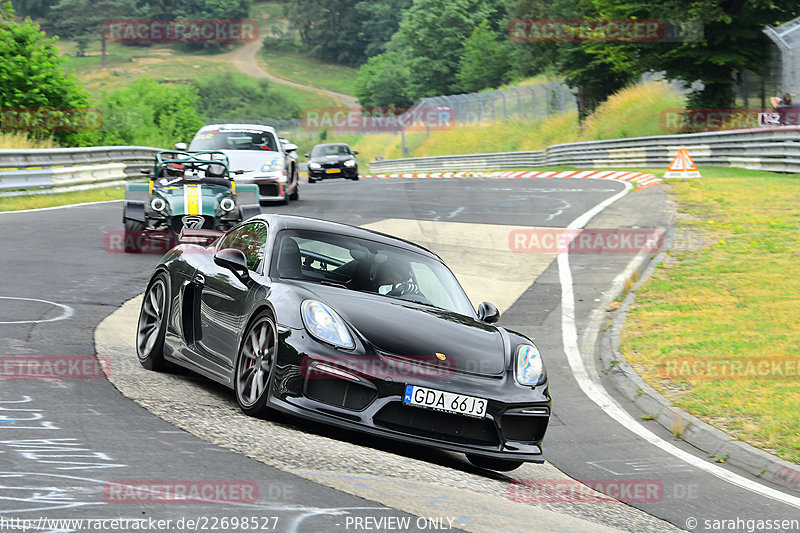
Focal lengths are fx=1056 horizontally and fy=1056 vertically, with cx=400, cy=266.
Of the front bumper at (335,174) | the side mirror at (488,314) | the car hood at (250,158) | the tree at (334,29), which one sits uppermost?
the tree at (334,29)

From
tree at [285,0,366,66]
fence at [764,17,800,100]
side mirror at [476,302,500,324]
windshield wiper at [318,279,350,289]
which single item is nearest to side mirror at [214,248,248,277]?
windshield wiper at [318,279,350,289]

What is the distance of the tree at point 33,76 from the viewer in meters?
30.8

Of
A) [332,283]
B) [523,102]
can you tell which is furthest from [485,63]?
[332,283]

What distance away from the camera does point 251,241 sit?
781 cm

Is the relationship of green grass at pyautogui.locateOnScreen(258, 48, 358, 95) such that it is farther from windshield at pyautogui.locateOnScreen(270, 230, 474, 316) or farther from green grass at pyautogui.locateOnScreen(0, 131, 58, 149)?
windshield at pyautogui.locateOnScreen(270, 230, 474, 316)

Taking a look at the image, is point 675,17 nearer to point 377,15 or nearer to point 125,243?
point 125,243

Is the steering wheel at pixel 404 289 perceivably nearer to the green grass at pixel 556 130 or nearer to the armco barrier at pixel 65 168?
the armco barrier at pixel 65 168

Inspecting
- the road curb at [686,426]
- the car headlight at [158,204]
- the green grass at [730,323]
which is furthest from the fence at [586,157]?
the road curb at [686,426]

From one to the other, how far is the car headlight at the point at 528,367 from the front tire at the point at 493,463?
1.63 feet

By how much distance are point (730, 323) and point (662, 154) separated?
77.2ft

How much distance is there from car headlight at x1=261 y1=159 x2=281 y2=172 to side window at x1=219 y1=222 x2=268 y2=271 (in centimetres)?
1384

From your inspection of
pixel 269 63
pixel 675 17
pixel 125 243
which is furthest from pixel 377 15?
pixel 125 243

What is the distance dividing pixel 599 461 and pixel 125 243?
32.2ft

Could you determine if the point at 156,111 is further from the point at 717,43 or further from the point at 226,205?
the point at 226,205
